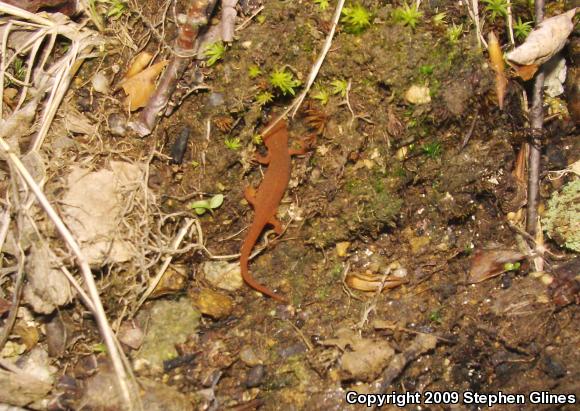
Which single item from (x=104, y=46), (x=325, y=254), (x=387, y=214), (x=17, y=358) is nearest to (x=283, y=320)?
(x=325, y=254)

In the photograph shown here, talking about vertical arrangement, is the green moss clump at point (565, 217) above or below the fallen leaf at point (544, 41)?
below

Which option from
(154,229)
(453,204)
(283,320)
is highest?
(154,229)

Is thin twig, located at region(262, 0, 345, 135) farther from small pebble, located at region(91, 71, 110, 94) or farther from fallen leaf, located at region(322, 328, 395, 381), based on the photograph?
fallen leaf, located at region(322, 328, 395, 381)

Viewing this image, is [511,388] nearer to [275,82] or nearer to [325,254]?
[325,254]

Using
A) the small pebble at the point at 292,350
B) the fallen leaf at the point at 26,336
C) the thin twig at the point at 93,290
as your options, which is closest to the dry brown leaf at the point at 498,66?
the small pebble at the point at 292,350

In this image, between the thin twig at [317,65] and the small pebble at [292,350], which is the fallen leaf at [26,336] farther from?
the thin twig at [317,65]

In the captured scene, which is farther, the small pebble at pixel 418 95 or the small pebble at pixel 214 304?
the small pebble at pixel 214 304

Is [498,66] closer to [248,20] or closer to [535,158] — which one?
[535,158]
